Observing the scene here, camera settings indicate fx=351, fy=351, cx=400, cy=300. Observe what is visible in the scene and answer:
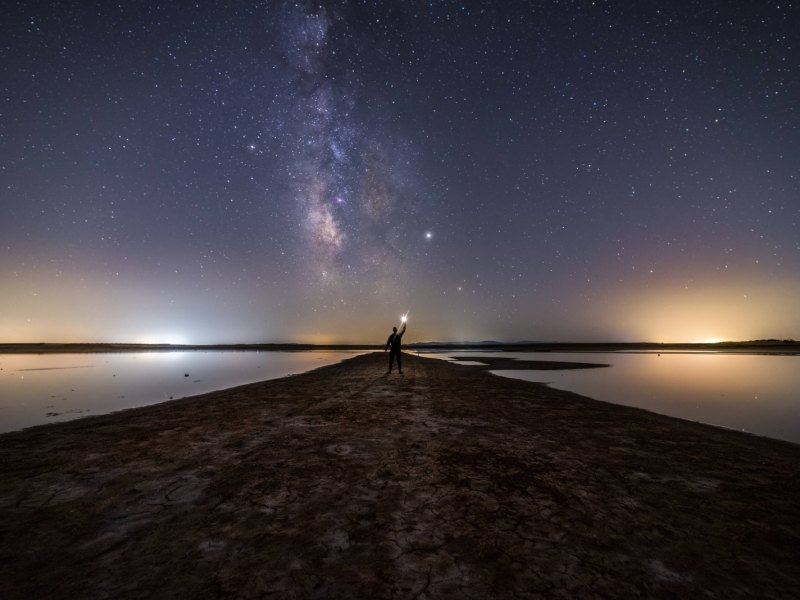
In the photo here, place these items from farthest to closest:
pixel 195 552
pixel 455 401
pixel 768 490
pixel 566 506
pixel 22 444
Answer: pixel 455 401
pixel 22 444
pixel 768 490
pixel 566 506
pixel 195 552

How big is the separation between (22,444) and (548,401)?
13576 millimetres

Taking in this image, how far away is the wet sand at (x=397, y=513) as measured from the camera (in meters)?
2.75

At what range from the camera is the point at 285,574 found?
2.79 meters

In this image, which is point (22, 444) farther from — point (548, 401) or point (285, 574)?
point (548, 401)

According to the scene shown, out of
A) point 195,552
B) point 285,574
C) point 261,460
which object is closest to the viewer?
point 285,574

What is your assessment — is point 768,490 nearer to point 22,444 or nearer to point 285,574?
point 285,574

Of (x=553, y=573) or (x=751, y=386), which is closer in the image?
(x=553, y=573)

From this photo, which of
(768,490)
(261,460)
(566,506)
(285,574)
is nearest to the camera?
(285,574)

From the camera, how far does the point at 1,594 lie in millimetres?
2613

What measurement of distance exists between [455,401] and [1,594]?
10211 millimetres

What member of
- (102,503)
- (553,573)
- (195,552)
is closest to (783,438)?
(553,573)

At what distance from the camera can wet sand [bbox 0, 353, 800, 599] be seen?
9.02 ft

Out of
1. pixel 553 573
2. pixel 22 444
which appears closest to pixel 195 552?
pixel 553 573

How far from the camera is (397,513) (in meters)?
3.84
